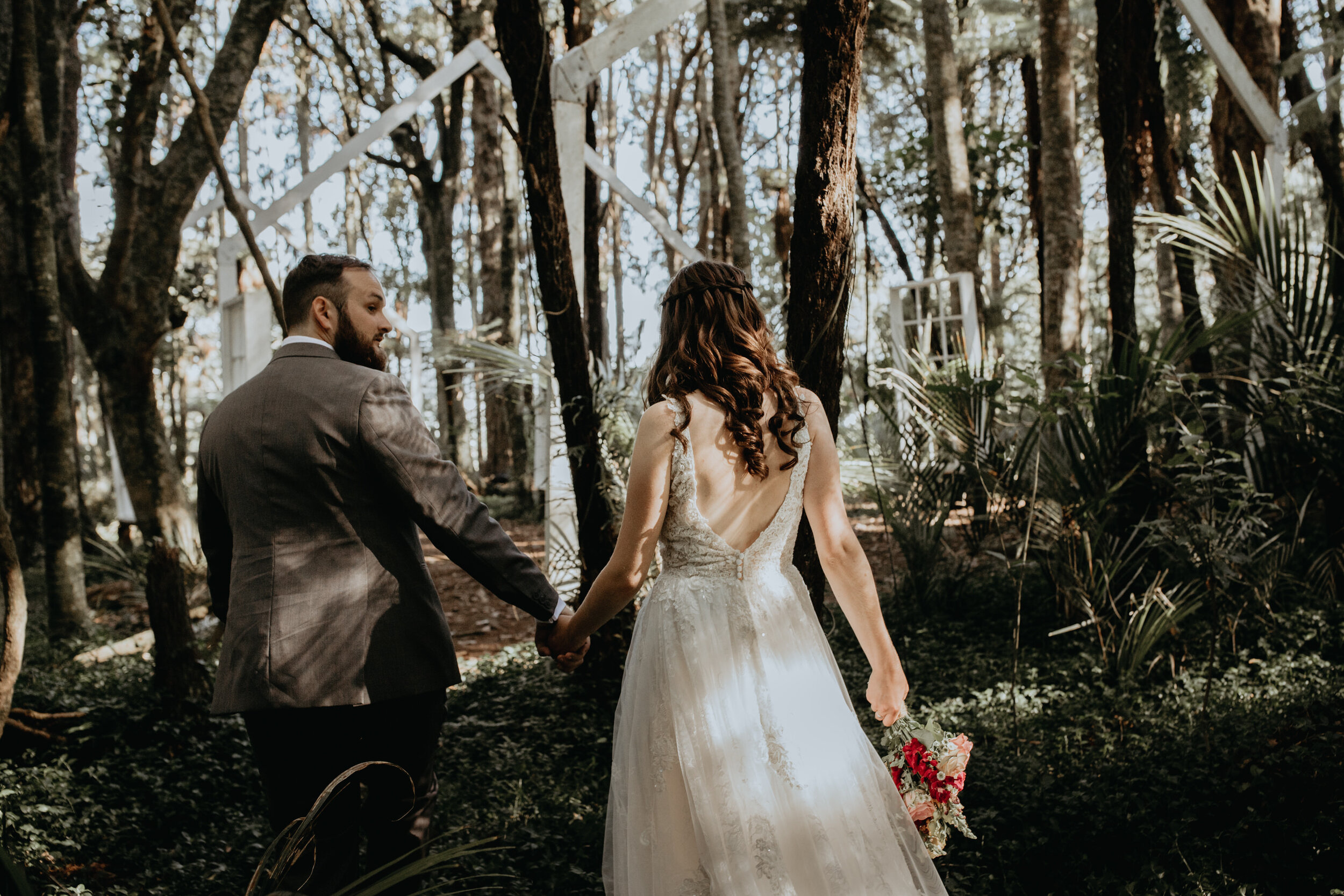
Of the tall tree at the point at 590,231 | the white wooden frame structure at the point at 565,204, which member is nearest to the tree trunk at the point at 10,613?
the white wooden frame structure at the point at 565,204

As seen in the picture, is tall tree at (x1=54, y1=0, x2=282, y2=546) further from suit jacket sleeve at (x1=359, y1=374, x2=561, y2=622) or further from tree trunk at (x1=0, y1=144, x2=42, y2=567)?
suit jacket sleeve at (x1=359, y1=374, x2=561, y2=622)

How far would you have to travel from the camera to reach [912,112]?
1037 inches

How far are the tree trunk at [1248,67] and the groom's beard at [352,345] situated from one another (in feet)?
27.9

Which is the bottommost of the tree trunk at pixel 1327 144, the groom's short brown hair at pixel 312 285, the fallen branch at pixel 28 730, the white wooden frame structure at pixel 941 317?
the fallen branch at pixel 28 730

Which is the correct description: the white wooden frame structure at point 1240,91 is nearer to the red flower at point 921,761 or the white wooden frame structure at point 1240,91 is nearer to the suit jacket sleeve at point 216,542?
the red flower at point 921,761

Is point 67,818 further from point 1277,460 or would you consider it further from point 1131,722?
point 1277,460

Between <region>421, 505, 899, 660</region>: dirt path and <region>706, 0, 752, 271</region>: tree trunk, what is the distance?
3.22 m

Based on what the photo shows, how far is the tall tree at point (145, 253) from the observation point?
7562mm

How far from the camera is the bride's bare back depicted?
8.25ft

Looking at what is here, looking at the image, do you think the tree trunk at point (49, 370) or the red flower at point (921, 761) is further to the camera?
the tree trunk at point (49, 370)

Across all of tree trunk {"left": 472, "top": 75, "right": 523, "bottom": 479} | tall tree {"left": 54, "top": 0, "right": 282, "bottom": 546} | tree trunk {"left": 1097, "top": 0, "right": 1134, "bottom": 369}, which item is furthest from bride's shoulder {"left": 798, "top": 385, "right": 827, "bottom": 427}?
tree trunk {"left": 472, "top": 75, "right": 523, "bottom": 479}

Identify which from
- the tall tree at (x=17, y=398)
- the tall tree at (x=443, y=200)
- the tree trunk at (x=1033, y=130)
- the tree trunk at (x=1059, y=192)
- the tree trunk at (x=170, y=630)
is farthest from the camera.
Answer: the tall tree at (x=443, y=200)

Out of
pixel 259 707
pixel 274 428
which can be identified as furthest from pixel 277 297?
pixel 259 707

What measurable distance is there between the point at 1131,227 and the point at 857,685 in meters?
3.34
